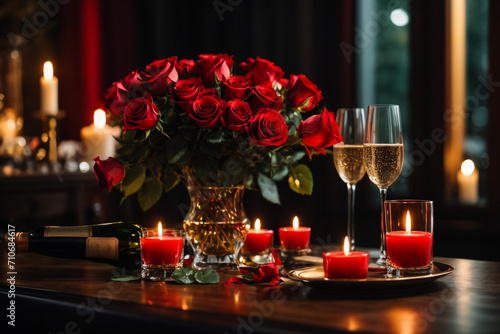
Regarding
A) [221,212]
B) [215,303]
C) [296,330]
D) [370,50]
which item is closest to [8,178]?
[221,212]

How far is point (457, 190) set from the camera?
9.74 ft

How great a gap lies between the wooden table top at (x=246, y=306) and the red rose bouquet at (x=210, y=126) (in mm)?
213

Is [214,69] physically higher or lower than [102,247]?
higher

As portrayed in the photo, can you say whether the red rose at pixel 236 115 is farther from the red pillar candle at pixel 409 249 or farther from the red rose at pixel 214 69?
the red pillar candle at pixel 409 249

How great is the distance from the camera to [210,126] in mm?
1171

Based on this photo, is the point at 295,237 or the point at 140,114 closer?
the point at 140,114

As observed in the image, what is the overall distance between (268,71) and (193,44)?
251 centimetres

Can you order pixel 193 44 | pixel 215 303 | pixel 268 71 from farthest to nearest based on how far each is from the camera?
pixel 193 44, pixel 268 71, pixel 215 303

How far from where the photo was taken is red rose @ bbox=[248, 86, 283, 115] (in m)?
1.20

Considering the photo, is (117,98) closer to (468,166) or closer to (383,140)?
(383,140)

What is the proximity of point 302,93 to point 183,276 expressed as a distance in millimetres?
429

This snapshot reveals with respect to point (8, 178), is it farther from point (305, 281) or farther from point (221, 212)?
point (305, 281)

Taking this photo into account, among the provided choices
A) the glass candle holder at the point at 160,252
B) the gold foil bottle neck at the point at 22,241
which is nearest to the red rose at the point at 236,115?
the glass candle holder at the point at 160,252

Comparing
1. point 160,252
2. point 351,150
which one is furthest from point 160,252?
point 351,150
